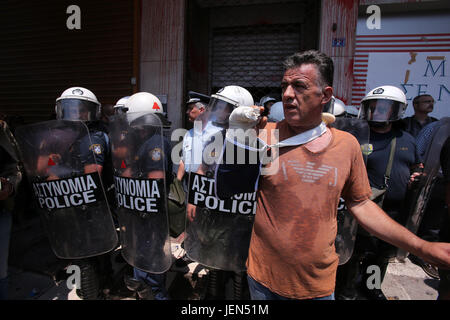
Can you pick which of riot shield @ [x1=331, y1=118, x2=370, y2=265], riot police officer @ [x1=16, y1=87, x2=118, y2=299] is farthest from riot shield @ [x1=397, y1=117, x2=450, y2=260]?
riot police officer @ [x1=16, y1=87, x2=118, y2=299]

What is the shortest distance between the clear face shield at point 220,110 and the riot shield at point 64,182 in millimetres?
1315

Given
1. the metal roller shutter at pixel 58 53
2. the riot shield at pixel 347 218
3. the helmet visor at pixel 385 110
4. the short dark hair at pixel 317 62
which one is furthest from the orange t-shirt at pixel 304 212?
the metal roller shutter at pixel 58 53

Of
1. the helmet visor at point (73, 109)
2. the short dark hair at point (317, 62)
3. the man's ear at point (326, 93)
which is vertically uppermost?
the short dark hair at point (317, 62)

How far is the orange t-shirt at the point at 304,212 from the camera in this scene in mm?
1264

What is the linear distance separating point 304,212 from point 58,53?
737 cm

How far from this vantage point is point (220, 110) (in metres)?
1.87

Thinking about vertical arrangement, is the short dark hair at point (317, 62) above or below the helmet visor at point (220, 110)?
above

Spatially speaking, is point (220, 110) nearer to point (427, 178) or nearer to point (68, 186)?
point (68, 186)

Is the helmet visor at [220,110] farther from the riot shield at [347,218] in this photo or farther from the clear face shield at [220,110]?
the riot shield at [347,218]

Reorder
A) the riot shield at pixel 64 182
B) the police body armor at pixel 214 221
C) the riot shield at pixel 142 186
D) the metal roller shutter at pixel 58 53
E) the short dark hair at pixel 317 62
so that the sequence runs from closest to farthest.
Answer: the short dark hair at pixel 317 62 → the police body armor at pixel 214 221 → the riot shield at pixel 142 186 → the riot shield at pixel 64 182 → the metal roller shutter at pixel 58 53

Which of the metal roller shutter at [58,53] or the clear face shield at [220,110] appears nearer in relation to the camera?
the clear face shield at [220,110]

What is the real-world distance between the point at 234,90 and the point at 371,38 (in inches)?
173

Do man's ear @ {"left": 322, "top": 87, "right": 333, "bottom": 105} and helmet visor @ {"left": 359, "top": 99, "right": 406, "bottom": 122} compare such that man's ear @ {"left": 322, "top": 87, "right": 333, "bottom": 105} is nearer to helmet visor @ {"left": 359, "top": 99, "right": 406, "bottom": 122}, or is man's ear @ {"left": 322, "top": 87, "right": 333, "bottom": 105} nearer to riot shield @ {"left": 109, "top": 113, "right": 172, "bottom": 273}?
riot shield @ {"left": 109, "top": 113, "right": 172, "bottom": 273}

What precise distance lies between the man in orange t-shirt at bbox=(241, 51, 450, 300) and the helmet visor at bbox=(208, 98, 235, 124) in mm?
519
